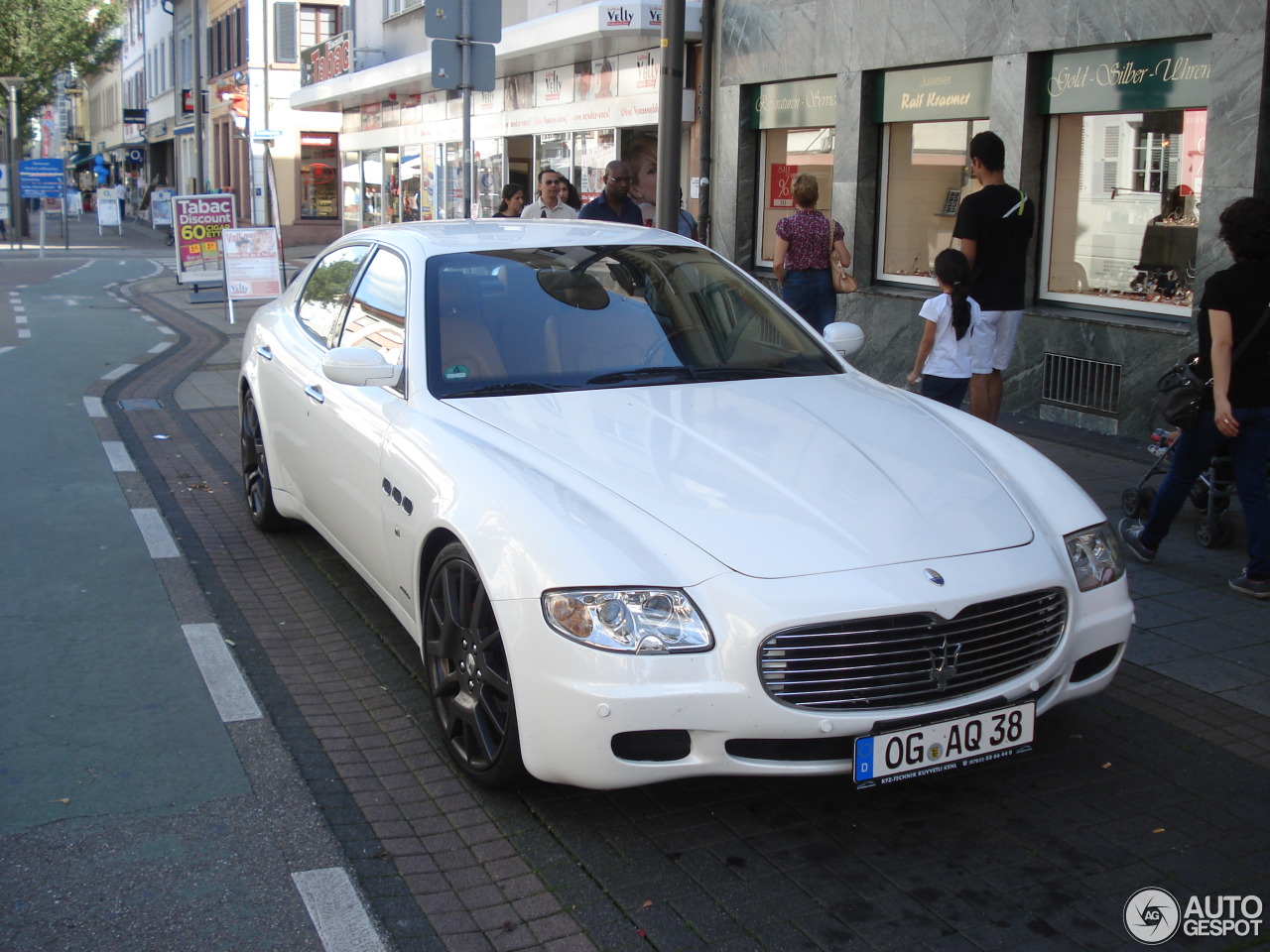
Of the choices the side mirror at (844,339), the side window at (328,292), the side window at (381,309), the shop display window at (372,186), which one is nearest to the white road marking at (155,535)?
the side window at (328,292)

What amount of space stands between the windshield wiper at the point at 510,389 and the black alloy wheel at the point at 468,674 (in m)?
0.74

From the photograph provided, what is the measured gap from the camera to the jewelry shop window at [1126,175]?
31.0 ft

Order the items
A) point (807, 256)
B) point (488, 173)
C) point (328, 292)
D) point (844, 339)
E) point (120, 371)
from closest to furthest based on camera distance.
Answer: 1. point (844, 339)
2. point (328, 292)
3. point (807, 256)
4. point (120, 371)
5. point (488, 173)

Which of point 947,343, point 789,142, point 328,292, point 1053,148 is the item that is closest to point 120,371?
point 789,142

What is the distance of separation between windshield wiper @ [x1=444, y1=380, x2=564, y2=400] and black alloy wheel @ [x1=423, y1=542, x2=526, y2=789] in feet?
2.42

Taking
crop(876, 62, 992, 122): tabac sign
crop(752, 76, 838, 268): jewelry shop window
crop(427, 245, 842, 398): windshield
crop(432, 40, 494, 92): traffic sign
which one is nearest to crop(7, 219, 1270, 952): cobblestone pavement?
crop(427, 245, 842, 398): windshield

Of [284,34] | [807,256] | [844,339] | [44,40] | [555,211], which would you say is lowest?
[844,339]

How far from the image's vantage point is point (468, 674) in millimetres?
3938

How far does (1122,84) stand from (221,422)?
7.18m

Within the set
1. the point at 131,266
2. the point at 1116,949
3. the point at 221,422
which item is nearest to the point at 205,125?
the point at 131,266

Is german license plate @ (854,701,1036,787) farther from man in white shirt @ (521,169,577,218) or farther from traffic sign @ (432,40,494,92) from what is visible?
man in white shirt @ (521,169,577,218)

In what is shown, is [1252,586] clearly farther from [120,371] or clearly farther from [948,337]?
[120,371]

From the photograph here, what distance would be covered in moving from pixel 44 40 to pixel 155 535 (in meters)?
50.8

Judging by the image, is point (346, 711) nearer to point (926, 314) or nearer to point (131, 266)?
point (926, 314)
